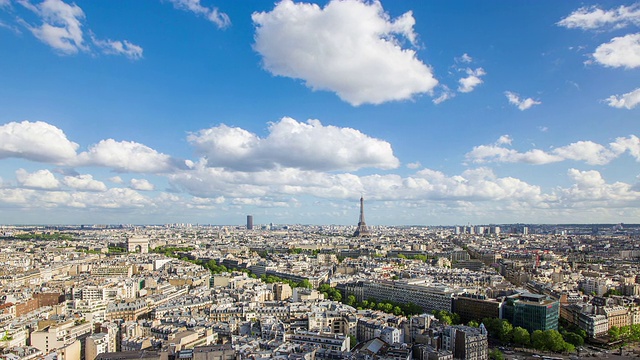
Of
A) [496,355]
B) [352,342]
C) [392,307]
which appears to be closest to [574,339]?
[496,355]

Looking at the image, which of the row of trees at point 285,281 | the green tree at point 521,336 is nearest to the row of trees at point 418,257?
the row of trees at point 285,281

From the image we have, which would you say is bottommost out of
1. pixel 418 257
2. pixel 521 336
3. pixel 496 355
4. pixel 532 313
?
pixel 496 355

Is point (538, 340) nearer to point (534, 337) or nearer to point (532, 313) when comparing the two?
point (534, 337)

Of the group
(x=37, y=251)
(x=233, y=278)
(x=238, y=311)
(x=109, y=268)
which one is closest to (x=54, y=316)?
(x=238, y=311)

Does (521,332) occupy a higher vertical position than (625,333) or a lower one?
higher

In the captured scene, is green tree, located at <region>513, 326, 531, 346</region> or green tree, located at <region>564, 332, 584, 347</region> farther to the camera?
green tree, located at <region>564, 332, 584, 347</region>

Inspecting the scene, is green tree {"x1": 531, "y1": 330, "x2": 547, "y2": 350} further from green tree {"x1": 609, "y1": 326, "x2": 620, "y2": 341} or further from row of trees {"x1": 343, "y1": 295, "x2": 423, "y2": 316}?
row of trees {"x1": 343, "y1": 295, "x2": 423, "y2": 316}

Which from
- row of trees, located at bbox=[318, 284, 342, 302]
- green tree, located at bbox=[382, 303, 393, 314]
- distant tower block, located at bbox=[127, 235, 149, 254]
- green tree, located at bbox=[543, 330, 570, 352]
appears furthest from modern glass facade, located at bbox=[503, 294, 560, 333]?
distant tower block, located at bbox=[127, 235, 149, 254]

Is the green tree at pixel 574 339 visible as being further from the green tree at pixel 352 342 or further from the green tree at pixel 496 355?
the green tree at pixel 352 342
